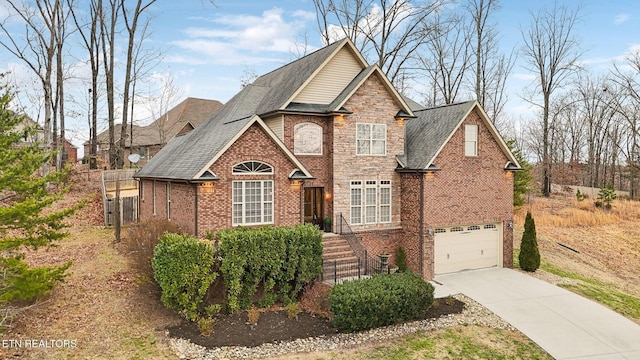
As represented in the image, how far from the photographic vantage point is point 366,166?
57.7 feet

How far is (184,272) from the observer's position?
10938 millimetres

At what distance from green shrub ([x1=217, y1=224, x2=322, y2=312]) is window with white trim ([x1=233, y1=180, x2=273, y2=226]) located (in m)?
1.92

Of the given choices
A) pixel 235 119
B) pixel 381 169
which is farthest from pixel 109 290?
pixel 381 169

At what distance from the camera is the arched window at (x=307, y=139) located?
1692cm

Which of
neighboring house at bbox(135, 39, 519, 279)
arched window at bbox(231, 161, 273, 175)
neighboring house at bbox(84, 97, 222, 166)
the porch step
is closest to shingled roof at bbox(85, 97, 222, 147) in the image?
neighboring house at bbox(84, 97, 222, 166)

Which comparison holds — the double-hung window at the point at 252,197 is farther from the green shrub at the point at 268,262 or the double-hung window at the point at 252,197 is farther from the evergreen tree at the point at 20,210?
the evergreen tree at the point at 20,210

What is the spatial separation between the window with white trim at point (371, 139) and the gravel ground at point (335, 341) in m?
7.67

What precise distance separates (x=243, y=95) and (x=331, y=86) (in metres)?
5.16

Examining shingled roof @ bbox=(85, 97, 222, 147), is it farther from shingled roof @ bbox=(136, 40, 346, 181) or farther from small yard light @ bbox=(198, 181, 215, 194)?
small yard light @ bbox=(198, 181, 215, 194)

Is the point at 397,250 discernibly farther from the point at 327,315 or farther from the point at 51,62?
the point at 51,62

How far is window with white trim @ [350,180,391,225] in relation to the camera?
17.5m

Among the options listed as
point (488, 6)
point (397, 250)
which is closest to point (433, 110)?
point (397, 250)

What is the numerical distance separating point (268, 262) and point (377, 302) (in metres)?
3.50

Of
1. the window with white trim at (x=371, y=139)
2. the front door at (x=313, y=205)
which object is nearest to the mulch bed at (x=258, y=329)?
the front door at (x=313, y=205)
